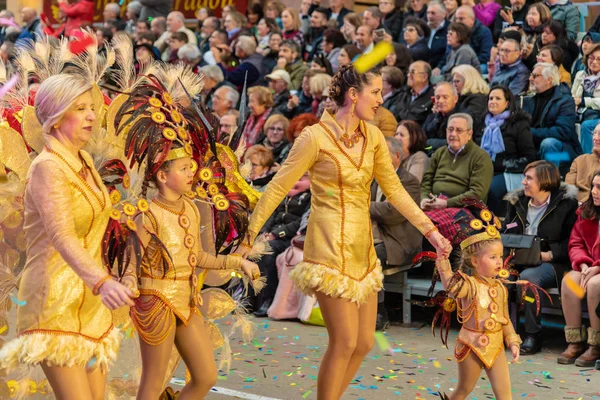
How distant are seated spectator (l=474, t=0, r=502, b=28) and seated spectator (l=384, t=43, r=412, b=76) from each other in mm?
1316

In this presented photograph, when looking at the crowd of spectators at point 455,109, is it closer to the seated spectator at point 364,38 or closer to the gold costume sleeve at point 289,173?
the seated spectator at point 364,38

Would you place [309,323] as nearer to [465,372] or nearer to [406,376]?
[406,376]

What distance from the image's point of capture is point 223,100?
11.4 meters

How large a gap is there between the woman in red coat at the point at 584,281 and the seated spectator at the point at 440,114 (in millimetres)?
2225

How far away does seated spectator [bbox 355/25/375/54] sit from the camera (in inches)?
461

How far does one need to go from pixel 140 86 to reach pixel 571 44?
6825 millimetres

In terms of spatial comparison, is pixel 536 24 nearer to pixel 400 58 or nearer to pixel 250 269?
pixel 400 58

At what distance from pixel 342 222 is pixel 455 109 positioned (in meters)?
4.93

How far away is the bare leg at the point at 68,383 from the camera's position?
378 cm

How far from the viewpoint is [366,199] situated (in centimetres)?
516

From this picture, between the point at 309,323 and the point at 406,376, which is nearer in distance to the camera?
the point at 406,376

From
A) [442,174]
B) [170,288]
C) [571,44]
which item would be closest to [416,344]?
[442,174]

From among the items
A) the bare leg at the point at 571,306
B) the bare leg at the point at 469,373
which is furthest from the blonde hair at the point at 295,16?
the bare leg at the point at 469,373

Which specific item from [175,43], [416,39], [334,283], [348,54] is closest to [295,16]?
[175,43]
